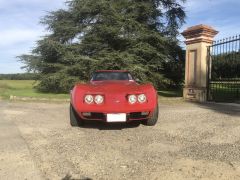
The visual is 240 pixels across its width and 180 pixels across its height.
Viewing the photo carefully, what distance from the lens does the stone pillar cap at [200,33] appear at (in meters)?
14.8

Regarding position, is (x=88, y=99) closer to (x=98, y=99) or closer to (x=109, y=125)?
(x=98, y=99)

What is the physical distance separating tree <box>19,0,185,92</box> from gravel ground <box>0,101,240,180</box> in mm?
9812

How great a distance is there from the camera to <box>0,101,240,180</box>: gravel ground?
453 centimetres

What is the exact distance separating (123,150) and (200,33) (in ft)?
33.8

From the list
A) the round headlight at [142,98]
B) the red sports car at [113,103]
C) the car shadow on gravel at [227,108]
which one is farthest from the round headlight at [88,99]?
the car shadow on gravel at [227,108]

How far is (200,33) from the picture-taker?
14953 mm

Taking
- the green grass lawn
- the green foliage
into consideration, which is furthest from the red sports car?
the green grass lawn

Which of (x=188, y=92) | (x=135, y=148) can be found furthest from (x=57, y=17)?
(x=135, y=148)

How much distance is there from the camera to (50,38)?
2070 cm

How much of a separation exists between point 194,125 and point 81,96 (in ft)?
8.41

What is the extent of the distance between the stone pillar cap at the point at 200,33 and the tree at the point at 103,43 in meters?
3.32

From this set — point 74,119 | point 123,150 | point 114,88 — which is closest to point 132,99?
point 114,88

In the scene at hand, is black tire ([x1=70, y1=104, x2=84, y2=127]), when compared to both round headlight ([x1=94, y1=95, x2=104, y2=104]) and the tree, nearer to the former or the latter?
round headlight ([x1=94, y1=95, x2=104, y2=104])

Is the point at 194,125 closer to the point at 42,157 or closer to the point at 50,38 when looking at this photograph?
the point at 42,157
